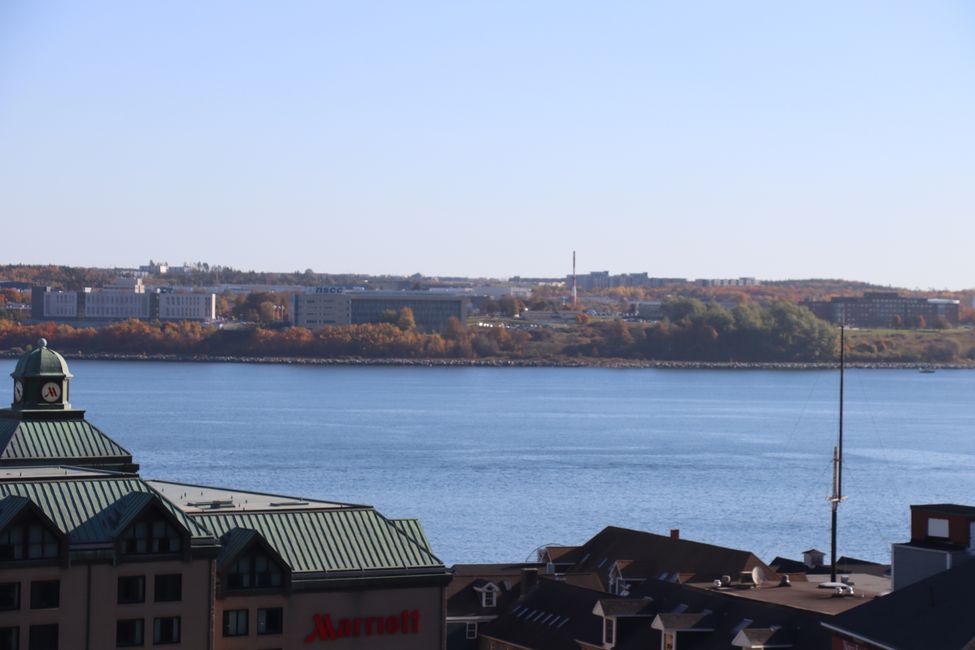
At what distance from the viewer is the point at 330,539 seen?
1850cm

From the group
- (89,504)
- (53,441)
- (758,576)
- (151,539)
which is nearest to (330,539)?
(151,539)

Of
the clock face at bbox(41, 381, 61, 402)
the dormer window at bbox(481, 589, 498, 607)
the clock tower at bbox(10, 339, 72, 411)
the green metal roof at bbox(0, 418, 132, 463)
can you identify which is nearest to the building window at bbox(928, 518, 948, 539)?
the dormer window at bbox(481, 589, 498, 607)

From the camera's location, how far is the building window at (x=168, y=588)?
681 inches

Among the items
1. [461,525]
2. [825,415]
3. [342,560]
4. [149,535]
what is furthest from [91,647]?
[825,415]

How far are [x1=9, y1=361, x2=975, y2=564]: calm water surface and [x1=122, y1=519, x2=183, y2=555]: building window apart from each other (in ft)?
69.0

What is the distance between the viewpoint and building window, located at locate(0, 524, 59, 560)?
662 inches

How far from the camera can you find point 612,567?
3047 centimetres

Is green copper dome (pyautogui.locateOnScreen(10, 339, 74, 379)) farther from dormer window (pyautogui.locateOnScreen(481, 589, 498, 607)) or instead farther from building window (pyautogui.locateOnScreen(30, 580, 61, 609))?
dormer window (pyautogui.locateOnScreen(481, 589, 498, 607))

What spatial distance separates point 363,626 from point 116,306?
184 metres

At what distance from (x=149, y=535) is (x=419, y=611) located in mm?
2700

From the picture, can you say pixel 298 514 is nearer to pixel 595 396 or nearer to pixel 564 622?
pixel 564 622

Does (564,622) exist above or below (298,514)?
below

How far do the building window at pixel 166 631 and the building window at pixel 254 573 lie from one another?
674mm

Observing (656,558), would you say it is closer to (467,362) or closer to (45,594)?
(45,594)
